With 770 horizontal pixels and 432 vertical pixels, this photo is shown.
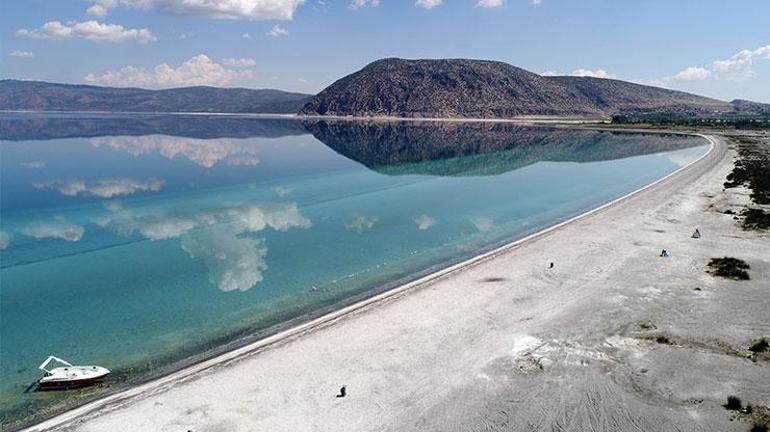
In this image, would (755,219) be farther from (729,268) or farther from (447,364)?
(447,364)

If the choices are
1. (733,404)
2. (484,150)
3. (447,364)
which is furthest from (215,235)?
(484,150)

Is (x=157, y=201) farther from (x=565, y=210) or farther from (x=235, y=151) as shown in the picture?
(x=235, y=151)

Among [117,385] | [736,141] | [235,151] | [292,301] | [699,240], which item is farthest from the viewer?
[736,141]

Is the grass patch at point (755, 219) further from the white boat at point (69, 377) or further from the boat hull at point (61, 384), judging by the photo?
the boat hull at point (61, 384)

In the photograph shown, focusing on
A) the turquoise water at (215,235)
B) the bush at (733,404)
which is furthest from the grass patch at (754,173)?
the bush at (733,404)

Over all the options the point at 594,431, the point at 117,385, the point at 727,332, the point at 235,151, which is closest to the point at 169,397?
the point at 117,385
